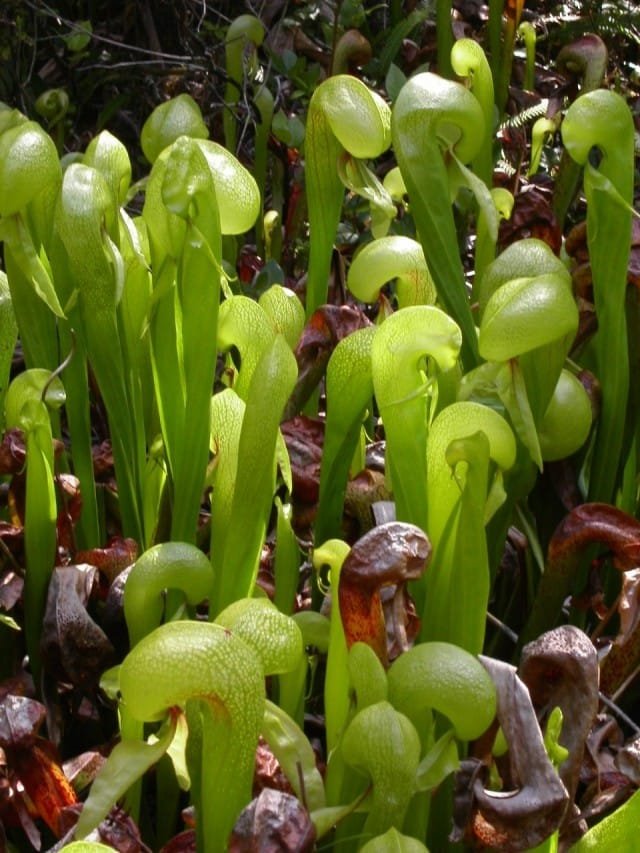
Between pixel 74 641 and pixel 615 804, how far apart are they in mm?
398

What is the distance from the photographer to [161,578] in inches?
31.1

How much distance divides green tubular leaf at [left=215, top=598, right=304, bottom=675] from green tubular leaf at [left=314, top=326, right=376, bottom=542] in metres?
0.28

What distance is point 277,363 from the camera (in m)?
0.80

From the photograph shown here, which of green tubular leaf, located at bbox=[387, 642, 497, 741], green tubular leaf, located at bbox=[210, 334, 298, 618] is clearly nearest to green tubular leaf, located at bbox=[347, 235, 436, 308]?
green tubular leaf, located at bbox=[210, 334, 298, 618]

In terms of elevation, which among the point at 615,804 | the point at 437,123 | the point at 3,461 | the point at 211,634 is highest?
the point at 437,123

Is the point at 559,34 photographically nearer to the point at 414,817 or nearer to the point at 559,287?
the point at 559,287

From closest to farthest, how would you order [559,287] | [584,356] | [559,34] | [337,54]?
1. [559,287]
2. [584,356]
3. [337,54]
4. [559,34]

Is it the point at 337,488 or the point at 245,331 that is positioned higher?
the point at 245,331

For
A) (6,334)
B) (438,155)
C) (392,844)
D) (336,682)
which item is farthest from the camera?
(6,334)

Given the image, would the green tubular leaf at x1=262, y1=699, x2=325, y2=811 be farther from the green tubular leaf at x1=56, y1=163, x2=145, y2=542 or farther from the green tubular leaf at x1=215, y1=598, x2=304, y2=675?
the green tubular leaf at x1=56, y1=163, x2=145, y2=542

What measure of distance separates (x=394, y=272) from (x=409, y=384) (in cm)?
22

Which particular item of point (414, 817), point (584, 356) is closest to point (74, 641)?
point (414, 817)

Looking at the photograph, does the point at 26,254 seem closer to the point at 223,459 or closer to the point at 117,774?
the point at 223,459

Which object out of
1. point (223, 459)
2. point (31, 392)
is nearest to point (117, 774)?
point (223, 459)
